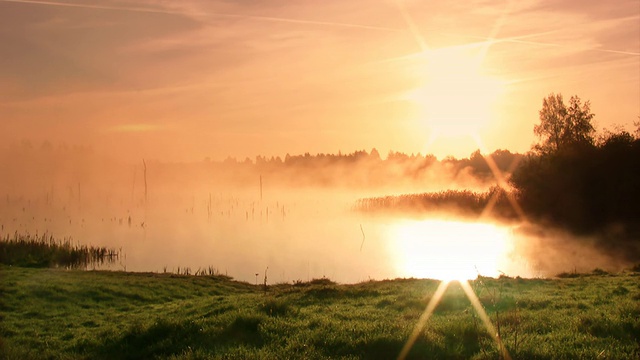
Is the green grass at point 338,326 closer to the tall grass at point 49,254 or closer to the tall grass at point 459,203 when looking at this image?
the tall grass at point 49,254

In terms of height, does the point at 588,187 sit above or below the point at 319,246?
above

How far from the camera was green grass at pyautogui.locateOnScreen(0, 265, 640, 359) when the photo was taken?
12695 millimetres

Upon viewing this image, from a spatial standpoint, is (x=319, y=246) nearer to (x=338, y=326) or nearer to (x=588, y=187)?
(x=588, y=187)

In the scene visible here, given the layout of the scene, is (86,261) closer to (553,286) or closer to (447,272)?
(447,272)

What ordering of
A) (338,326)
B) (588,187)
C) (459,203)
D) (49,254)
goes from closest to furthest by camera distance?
(338,326)
(49,254)
(588,187)
(459,203)

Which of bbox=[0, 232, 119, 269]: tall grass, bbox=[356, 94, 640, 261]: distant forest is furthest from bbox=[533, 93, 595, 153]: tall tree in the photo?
bbox=[0, 232, 119, 269]: tall grass

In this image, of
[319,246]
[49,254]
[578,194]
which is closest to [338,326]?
[49,254]

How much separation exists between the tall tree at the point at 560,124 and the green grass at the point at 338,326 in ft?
223

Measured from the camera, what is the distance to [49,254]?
4572 centimetres

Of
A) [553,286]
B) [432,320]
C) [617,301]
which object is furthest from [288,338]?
[553,286]

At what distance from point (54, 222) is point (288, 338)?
245 ft

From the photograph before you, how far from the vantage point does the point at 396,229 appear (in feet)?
237

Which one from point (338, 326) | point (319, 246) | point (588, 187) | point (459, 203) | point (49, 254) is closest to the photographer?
point (338, 326)

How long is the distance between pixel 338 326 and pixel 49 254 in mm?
38055
